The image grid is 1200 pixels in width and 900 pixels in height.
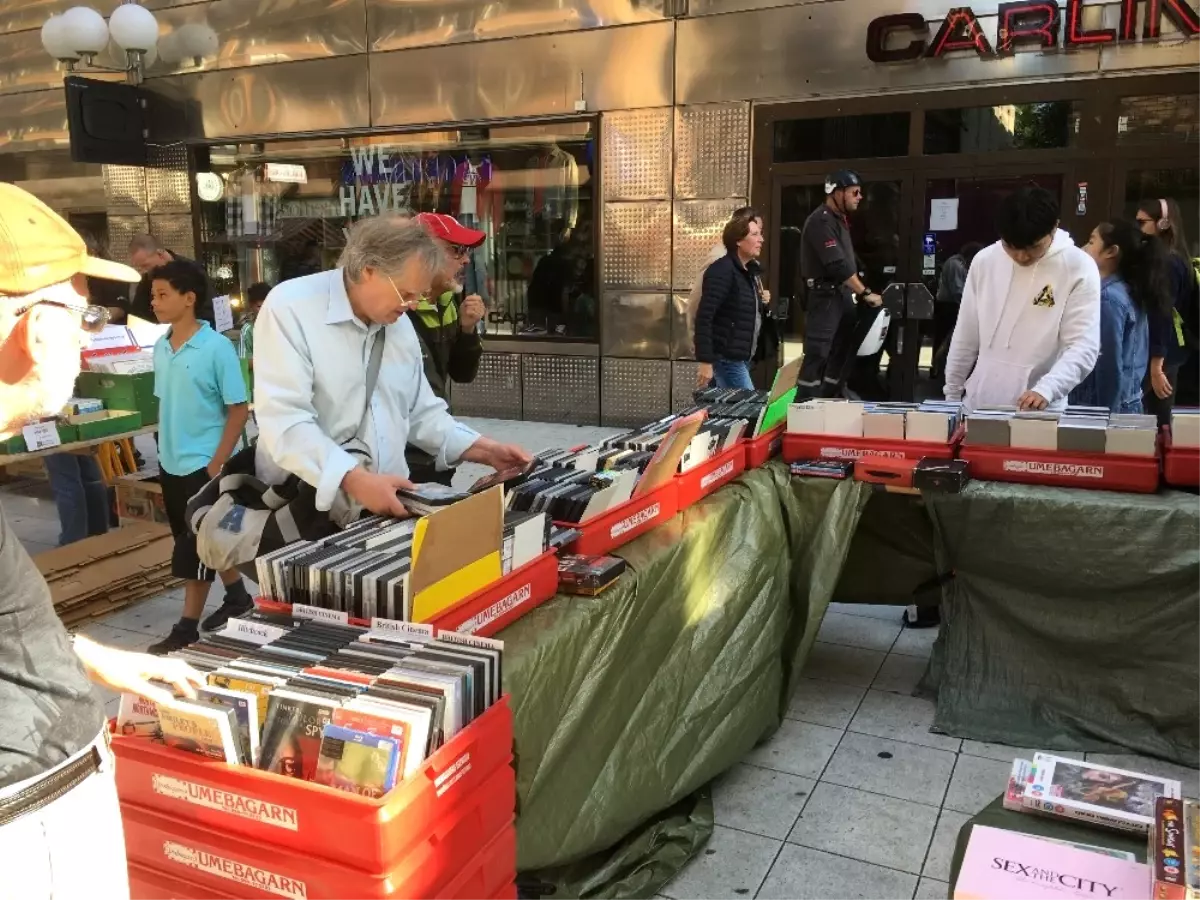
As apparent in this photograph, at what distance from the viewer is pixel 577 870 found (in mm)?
2520

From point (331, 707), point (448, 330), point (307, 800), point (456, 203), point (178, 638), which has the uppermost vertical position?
point (456, 203)

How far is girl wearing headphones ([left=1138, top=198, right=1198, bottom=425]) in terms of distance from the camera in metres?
5.52

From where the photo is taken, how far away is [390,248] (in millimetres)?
2541

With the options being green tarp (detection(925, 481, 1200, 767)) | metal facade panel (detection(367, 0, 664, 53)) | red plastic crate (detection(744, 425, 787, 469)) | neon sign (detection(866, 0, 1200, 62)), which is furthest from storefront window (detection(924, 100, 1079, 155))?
green tarp (detection(925, 481, 1200, 767))

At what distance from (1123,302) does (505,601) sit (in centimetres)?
425

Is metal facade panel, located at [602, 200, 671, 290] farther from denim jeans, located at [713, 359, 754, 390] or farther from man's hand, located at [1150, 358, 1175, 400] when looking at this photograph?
man's hand, located at [1150, 358, 1175, 400]

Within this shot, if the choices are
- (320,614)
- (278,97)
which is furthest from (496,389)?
(320,614)

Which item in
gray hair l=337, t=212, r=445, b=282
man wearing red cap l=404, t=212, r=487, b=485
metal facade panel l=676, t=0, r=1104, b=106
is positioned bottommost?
man wearing red cap l=404, t=212, r=487, b=485

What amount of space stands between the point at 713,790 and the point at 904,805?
0.60 metres

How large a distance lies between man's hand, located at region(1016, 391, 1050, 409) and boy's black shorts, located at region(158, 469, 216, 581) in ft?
10.9

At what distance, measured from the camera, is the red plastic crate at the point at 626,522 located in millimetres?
2715

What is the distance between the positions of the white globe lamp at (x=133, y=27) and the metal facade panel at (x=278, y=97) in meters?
0.70

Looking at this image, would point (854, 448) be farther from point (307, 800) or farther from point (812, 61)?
point (812, 61)

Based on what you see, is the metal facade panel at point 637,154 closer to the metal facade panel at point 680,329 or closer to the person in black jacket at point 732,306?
the metal facade panel at point 680,329
